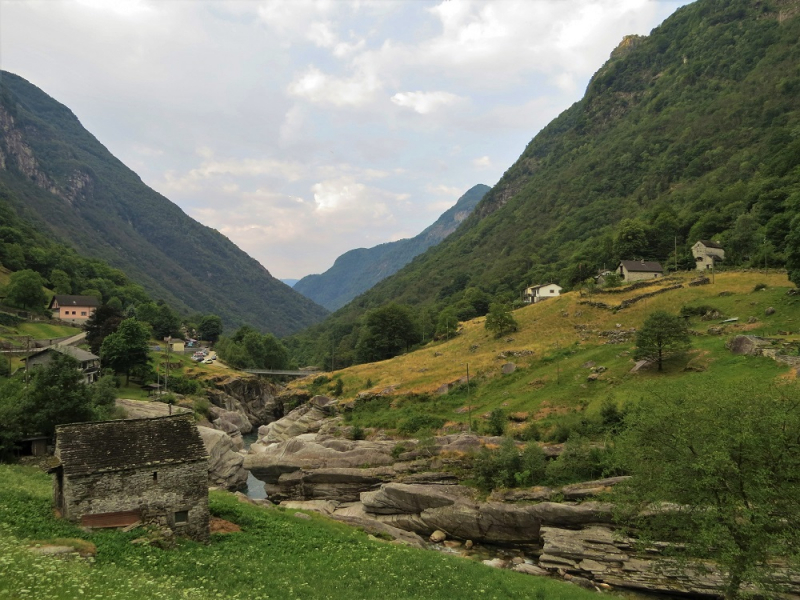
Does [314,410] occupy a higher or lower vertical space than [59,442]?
lower

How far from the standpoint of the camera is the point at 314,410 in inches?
2822

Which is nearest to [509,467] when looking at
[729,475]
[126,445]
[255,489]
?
[729,475]

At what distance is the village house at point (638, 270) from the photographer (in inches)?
3521

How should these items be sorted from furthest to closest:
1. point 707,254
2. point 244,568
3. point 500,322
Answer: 1. point 707,254
2. point 500,322
3. point 244,568

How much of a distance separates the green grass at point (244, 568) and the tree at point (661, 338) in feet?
101

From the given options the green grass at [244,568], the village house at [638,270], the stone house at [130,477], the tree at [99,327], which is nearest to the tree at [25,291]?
the tree at [99,327]

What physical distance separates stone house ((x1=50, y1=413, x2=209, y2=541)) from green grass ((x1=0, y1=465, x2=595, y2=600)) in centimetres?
105

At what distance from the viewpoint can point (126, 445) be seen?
22156 millimetres

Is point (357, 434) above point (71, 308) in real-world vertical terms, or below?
below

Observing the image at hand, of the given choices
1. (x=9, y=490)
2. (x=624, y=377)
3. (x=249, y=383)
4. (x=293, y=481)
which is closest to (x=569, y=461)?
(x=624, y=377)

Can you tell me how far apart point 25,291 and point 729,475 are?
135 metres

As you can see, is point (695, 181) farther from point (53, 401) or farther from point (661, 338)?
point (53, 401)

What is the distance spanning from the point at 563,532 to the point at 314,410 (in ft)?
153

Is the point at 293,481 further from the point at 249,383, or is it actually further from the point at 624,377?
the point at 249,383
